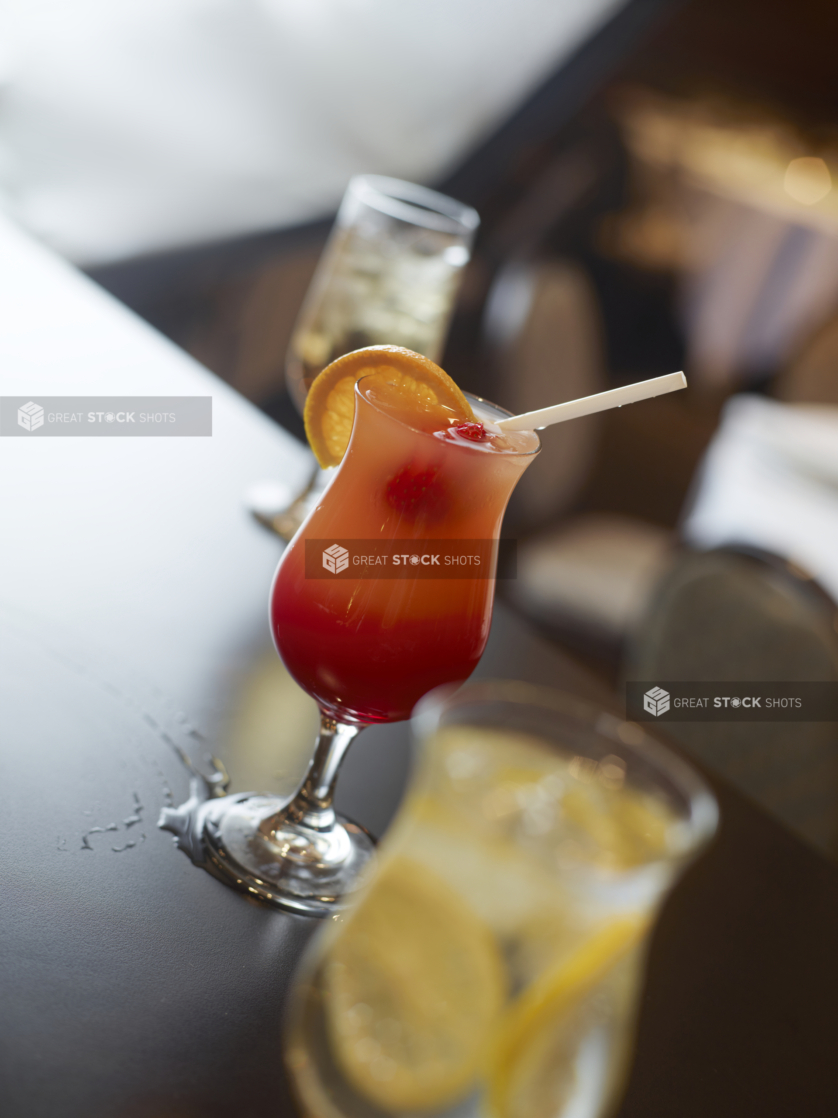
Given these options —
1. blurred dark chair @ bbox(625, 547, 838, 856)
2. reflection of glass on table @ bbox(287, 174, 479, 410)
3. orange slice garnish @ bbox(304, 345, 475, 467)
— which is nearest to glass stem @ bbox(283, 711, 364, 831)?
orange slice garnish @ bbox(304, 345, 475, 467)

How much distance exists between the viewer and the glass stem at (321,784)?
48 cm

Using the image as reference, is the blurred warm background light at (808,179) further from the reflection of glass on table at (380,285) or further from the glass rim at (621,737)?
the glass rim at (621,737)

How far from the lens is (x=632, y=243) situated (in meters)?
3.21

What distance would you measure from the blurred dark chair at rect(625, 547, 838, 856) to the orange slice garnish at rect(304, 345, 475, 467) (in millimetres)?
585

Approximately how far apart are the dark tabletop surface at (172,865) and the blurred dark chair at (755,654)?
1.16 ft

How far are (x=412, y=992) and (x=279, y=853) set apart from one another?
20 cm

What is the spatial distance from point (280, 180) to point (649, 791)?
1682 millimetres

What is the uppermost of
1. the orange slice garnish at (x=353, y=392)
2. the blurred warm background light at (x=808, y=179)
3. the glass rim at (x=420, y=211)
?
the glass rim at (x=420, y=211)

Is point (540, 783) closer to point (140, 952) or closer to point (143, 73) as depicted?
point (140, 952)

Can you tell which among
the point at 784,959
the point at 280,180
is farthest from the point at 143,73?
the point at 784,959

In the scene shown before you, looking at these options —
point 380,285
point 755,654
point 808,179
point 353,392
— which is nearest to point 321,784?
point 353,392

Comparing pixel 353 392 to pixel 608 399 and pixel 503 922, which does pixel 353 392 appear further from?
pixel 503 922

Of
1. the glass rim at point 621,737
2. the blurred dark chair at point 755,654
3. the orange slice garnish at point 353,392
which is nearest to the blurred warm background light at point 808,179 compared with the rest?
the blurred dark chair at point 755,654

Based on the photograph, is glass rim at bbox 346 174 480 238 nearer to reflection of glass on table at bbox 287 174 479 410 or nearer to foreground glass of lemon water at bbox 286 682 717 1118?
reflection of glass on table at bbox 287 174 479 410
